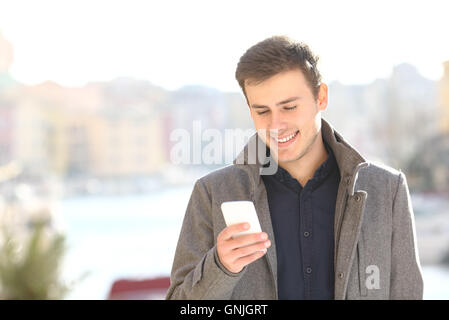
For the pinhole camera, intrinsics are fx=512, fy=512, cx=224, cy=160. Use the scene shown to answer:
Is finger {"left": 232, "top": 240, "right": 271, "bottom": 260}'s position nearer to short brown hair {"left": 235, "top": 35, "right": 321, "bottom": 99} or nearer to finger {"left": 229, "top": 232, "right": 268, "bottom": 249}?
finger {"left": 229, "top": 232, "right": 268, "bottom": 249}

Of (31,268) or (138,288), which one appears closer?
(31,268)

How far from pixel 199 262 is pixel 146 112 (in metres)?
6.74

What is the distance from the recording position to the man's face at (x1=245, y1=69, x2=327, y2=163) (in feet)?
3.70

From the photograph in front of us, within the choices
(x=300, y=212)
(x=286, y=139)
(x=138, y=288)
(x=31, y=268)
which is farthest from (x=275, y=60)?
(x=138, y=288)

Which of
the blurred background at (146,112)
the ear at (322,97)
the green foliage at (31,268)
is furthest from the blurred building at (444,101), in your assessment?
the ear at (322,97)

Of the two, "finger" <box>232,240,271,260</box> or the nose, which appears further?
the nose

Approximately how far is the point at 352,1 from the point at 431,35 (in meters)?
0.90

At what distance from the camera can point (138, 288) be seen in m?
4.38

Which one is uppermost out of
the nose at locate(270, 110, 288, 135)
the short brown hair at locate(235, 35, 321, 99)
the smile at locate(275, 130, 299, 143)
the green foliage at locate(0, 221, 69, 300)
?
the short brown hair at locate(235, 35, 321, 99)

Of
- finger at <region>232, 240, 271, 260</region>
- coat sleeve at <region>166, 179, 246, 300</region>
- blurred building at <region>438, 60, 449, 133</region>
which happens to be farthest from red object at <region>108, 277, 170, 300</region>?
blurred building at <region>438, 60, 449, 133</region>

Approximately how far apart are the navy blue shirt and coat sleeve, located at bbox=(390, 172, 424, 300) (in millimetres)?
130

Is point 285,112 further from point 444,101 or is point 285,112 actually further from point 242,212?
point 444,101

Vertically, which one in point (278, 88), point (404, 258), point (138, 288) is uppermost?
point (278, 88)

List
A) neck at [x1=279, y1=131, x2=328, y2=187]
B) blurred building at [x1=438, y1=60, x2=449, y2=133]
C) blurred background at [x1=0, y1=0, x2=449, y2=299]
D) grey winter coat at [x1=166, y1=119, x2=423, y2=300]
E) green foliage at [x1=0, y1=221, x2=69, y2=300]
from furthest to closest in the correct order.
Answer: blurred building at [x1=438, y1=60, x2=449, y2=133] < blurred background at [x1=0, y1=0, x2=449, y2=299] < green foliage at [x1=0, y1=221, x2=69, y2=300] < neck at [x1=279, y1=131, x2=328, y2=187] < grey winter coat at [x1=166, y1=119, x2=423, y2=300]
